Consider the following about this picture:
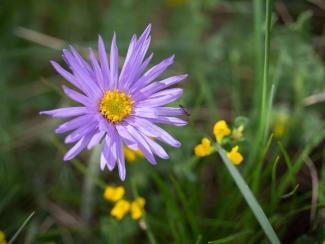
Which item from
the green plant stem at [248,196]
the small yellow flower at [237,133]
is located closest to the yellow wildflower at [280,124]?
the small yellow flower at [237,133]

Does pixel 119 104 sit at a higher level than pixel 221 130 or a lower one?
higher

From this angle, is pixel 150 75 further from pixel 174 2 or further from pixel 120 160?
pixel 174 2

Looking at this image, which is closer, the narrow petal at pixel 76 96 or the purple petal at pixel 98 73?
the narrow petal at pixel 76 96

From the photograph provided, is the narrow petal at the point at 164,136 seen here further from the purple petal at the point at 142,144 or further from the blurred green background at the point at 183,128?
the blurred green background at the point at 183,128

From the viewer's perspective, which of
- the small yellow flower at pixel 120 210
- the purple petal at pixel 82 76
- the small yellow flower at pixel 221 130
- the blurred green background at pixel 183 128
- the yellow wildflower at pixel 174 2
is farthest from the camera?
the yellow wildflower at pixel 174 2

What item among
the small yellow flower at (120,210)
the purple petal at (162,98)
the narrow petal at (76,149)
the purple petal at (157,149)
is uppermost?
the narrow petal at (76,149)

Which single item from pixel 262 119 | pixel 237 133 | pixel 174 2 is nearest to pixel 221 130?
pixel 237 133

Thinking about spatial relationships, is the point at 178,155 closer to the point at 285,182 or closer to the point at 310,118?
the point at 285,182

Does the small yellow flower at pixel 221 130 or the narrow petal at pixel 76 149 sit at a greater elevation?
the narrow petal at pixel 76 149
